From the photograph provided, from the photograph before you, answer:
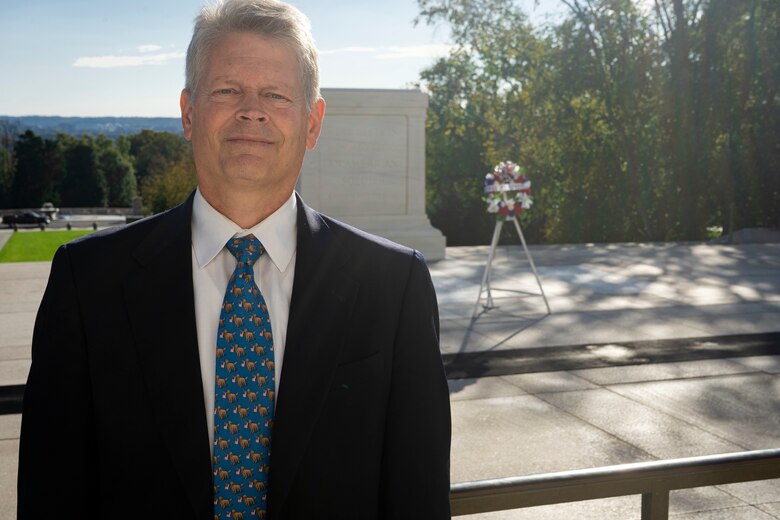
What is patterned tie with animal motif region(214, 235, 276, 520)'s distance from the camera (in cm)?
172

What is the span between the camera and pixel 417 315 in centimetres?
181

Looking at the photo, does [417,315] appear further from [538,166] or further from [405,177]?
[538,166]

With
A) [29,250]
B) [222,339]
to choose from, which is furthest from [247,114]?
[29,250]

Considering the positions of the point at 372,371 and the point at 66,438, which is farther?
the point at 372,371

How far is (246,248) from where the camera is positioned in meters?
1.79

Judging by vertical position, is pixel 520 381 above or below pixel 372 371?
below

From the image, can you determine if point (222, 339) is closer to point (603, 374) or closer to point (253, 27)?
point (253, 27)

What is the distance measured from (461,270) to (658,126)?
530 inches

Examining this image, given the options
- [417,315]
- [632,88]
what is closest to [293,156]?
[417,315]

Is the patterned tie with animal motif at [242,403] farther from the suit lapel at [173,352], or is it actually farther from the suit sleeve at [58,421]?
the suit sleeve at [58,421]

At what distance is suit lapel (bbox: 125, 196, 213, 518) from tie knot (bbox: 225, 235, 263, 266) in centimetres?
9

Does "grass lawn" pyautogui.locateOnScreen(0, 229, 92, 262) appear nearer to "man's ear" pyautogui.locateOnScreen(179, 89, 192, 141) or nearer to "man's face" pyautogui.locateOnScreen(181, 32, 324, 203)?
"man's ear" pyautogui.locateOnScreen(179, 89, 192, 141)

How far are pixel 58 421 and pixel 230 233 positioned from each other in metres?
0.48

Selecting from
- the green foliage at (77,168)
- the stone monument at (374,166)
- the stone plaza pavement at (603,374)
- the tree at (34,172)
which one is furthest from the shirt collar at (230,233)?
the tree at (34,172)
